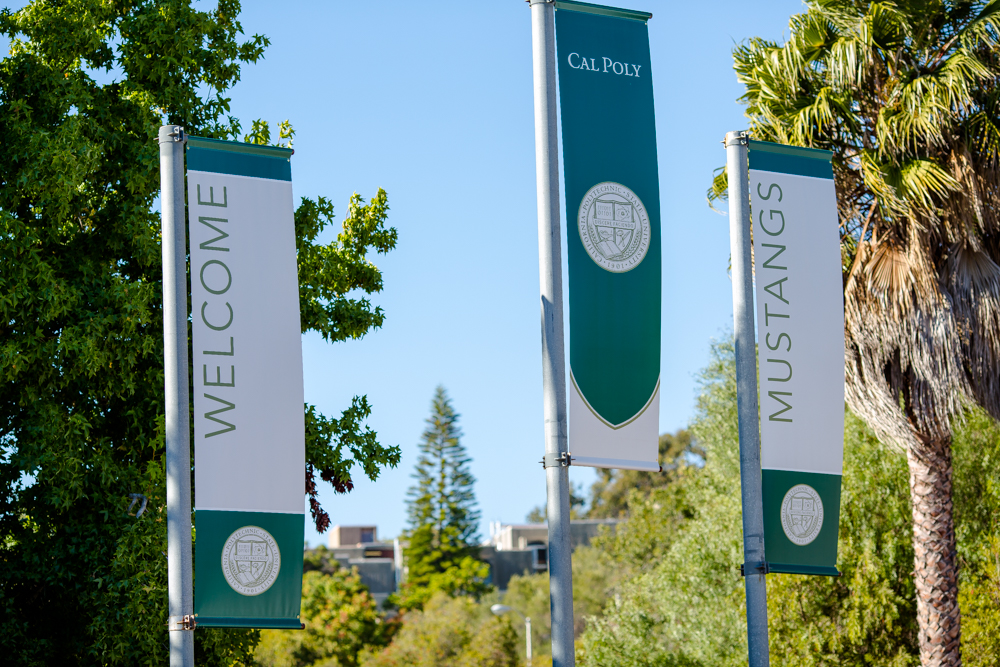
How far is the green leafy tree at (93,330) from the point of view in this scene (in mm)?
11328

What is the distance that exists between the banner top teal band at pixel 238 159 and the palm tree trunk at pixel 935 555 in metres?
9.16

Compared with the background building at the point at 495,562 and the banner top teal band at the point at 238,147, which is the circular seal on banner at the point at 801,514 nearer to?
the banner top teal band at the point at 238,147

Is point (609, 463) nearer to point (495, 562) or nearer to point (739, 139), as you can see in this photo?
point (739, 139)

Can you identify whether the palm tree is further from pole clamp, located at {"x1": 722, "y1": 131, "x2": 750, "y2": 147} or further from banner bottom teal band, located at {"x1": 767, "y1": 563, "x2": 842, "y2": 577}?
banner bottom teal band, located at {"x1": 767, "y1": 563, "x2": 842, "y2": 577}

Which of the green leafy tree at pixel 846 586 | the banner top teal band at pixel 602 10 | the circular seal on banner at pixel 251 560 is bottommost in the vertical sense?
the green leafy tree at pixel 846 586

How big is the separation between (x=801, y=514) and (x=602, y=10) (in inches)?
148

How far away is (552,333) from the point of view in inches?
276

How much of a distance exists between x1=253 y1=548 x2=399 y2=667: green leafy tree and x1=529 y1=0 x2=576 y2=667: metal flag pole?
3194 centimetres

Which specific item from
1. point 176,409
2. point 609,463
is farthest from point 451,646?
point 609,463

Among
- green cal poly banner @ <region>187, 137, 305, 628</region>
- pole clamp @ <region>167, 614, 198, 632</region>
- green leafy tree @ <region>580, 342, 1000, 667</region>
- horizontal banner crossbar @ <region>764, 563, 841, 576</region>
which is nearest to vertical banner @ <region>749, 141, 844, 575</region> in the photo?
horizontal banner crossbar @ <region>764, 563, 841, 576</region>

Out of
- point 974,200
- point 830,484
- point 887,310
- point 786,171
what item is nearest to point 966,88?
point 974,200

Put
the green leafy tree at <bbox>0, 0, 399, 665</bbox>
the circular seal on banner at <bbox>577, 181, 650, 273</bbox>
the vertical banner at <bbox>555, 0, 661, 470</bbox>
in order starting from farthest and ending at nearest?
the green leafy tree at <bbox>0, 0, 399, 665</bbox>
the circular seal on banner at <bbox>577, 181, 650, 273</bbox>
the vertical banner at <bbox>555, 0, 661, 470</bbox>

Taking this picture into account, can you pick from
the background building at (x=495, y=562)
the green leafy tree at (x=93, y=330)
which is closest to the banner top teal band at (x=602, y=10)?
the green leafy tree at (x=93, y=330)

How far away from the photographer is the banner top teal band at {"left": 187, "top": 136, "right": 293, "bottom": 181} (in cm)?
721
